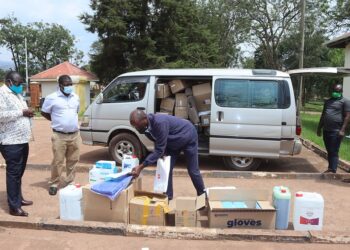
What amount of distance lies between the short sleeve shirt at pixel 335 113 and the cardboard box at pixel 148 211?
413 cm

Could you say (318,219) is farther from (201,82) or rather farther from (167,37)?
(167,37)

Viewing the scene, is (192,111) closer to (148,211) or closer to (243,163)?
(243,163)

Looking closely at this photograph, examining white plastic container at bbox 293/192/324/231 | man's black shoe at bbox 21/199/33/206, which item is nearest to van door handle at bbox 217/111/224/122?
white plastic container at bbox 293/192/324/231

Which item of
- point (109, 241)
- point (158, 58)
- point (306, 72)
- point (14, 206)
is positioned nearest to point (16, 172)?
point (14, 206)

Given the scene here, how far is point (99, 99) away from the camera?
29.3 feet

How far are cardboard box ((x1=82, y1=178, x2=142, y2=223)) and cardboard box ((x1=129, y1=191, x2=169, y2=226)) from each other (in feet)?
0.25

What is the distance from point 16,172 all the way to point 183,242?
2.48 metres

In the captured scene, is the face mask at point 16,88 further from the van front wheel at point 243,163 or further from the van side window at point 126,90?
the van front wheel at point 243,163

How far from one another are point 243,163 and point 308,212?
3.76m

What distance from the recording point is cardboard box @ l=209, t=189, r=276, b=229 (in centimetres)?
484

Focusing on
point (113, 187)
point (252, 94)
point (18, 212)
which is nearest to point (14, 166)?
point (18, 212)

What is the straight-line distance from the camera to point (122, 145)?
878 cm

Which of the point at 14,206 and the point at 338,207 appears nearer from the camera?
the point at 14,206

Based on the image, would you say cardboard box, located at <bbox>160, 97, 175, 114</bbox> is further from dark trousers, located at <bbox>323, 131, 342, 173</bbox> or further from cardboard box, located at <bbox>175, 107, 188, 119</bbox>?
dark trousers, located at <bbox>323, 131, 342, 173</bbox>
